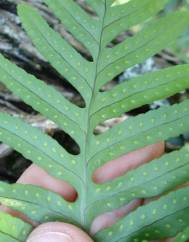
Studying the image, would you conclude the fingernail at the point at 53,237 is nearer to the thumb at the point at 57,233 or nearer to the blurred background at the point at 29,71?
the thumb at the point at 57,233

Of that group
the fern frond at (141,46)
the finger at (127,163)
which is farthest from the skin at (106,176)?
the fern frond at (141,46)

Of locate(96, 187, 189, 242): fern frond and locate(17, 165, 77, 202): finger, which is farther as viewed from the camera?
locate(17, 165, 77, 202): finger

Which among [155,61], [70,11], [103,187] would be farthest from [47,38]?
[155,61]

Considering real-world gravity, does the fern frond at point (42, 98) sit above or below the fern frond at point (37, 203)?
above

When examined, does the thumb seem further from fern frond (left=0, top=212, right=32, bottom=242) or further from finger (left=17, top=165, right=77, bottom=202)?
finger (left=17, top=165, right=77, bottom=202)

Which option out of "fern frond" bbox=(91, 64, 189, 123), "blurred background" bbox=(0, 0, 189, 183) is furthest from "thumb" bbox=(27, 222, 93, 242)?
"blurred background" bbox=(0, 0, 189, 183)

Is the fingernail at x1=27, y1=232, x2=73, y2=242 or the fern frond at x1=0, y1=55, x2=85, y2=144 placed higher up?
the fern frond at x1=0, y1=55, x2=85, y2=144

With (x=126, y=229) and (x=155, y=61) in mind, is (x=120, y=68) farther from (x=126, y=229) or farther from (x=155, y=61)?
(x=155, y=61)
